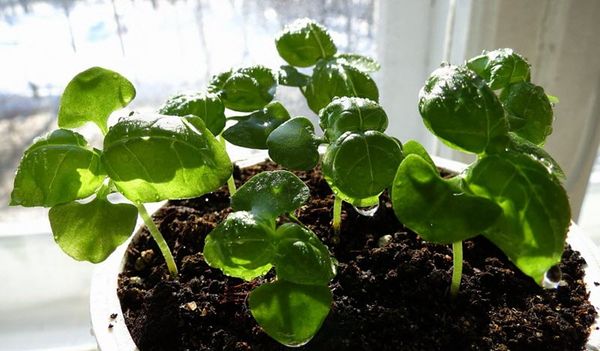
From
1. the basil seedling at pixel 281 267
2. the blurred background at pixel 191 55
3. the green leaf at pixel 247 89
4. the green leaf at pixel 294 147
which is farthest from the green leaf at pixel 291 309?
the blurred background at pixel 191 55

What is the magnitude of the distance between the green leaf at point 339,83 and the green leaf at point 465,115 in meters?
0.18

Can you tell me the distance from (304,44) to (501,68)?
218 millimetres

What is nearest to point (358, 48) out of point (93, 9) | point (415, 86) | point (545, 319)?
point (415, 86)

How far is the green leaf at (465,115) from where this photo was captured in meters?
0.46

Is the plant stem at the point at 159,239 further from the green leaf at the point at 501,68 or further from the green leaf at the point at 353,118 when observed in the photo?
the green leaf at the point at 501,68

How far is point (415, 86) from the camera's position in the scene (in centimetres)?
117

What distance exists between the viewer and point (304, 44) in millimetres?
688

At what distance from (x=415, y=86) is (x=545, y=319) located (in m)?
0.67

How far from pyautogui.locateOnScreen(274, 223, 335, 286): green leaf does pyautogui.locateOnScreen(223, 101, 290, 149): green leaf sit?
0.45 feet

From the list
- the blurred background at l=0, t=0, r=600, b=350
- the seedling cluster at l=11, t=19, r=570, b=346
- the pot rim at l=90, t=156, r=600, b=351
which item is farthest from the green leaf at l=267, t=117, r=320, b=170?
the blurred background at l=0, t=0, r=600, b=350

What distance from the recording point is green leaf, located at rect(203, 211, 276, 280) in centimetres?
48

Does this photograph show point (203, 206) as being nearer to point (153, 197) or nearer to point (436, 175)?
point (153, 197)

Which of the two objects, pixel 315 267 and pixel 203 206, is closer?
pixel 315 267

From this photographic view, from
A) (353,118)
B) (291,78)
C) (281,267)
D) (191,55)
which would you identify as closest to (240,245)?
(281,267)
